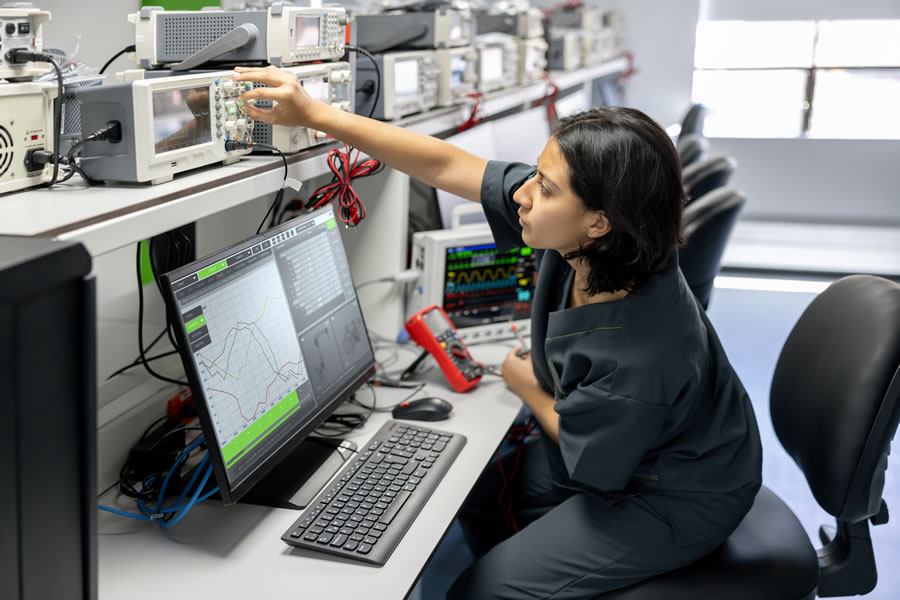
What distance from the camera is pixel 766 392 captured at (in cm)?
315

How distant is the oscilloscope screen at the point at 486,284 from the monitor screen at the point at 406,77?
42 cm

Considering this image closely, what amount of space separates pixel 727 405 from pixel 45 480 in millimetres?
1081

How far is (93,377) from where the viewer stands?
577 mm

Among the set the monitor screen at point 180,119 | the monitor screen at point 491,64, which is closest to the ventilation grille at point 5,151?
the monitor screen at point 180,119

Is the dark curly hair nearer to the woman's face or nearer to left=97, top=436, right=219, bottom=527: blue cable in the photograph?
the woman's face

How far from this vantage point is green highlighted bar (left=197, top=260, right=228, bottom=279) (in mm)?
1122

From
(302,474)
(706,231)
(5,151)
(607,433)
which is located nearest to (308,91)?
(5,151)

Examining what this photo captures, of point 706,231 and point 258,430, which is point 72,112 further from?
point 706,231

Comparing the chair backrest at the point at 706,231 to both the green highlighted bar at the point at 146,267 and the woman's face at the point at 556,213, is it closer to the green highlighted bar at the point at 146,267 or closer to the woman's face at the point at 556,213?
the woman's face at the point at 556,213

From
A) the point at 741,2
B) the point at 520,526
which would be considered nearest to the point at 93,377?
the point at 520,526

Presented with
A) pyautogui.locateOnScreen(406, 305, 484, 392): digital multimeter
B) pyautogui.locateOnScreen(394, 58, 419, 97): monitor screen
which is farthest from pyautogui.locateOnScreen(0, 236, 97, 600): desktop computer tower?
pyautogui.locateOnScreen(394, 58, 419, 97): monitor screen

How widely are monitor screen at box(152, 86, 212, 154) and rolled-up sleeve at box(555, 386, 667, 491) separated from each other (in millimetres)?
687

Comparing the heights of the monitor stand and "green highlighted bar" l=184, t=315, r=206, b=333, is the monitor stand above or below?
below

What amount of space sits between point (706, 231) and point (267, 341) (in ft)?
4.73
